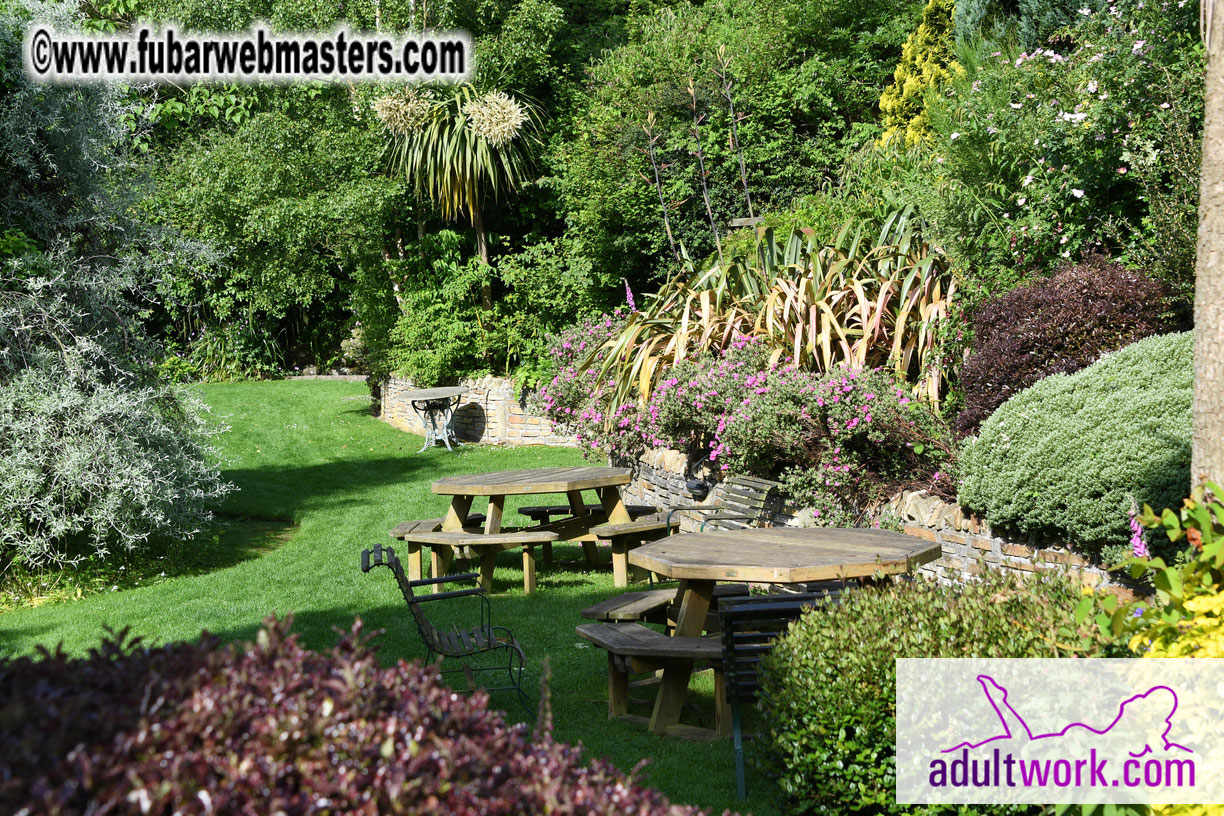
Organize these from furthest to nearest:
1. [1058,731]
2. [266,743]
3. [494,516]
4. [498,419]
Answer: [498,419]
[494,516]
[1058,731]
[266,743]

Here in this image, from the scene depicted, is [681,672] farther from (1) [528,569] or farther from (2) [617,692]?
(1) [528,569]

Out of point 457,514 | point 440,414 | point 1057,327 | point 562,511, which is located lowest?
point 562,511

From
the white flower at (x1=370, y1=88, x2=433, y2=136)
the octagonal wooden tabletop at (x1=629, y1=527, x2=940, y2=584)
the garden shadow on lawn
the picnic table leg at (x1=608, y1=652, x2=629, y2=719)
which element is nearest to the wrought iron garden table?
the garden shadow on lawn

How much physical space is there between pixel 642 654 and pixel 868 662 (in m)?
1.22

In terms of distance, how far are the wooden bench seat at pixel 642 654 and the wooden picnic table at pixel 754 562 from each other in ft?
0.35

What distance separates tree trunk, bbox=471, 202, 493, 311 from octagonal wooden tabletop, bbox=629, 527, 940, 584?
1044 centimetres

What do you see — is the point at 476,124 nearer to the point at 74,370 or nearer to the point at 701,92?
the point at 701,92

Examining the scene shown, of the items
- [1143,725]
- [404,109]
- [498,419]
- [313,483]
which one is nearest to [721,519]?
[1143,725]

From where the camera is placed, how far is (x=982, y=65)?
9.26 meters

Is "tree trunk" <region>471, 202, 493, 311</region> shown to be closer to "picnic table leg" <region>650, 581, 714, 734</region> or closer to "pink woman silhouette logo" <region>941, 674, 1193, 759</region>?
"picnic table leg" <region>650, 581, 714, 734</region>

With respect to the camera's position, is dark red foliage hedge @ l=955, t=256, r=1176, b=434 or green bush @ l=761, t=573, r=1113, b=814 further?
dark red foliage hedge @ l=955, t=256, r=1176, b=434

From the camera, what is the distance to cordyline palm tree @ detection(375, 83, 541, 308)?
1403cm

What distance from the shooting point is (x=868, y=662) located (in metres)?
3.21

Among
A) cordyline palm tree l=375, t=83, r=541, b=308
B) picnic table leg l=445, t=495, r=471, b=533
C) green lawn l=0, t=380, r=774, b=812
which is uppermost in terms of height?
cordyline palm tree l=375, t=83, r=541, b=308
